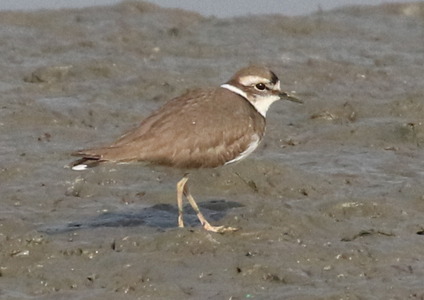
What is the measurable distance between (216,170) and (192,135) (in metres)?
1.52

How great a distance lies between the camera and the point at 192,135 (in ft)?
27.1

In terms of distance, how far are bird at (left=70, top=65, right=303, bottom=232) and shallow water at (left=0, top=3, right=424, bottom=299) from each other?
0.21 m

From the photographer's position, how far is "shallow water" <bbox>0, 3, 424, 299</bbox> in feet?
24.1

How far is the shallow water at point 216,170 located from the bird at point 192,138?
0.68 feet

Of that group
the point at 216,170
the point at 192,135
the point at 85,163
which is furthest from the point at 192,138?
the point at 216,170

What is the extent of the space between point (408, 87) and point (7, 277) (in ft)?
23.1

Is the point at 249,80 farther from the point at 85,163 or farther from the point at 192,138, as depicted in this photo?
the point at 85,163

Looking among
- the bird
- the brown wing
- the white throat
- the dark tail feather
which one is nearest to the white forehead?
the white throat

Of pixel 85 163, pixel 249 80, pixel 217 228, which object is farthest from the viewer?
pixel 249 80

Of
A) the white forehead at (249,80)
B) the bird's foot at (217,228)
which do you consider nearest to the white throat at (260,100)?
the white forehead at (249,80)

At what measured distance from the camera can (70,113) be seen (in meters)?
11.6

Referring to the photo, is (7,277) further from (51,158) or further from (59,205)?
(51,158)

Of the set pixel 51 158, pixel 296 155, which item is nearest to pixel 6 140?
pixel 51 158

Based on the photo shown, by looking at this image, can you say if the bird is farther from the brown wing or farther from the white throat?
the white throat
